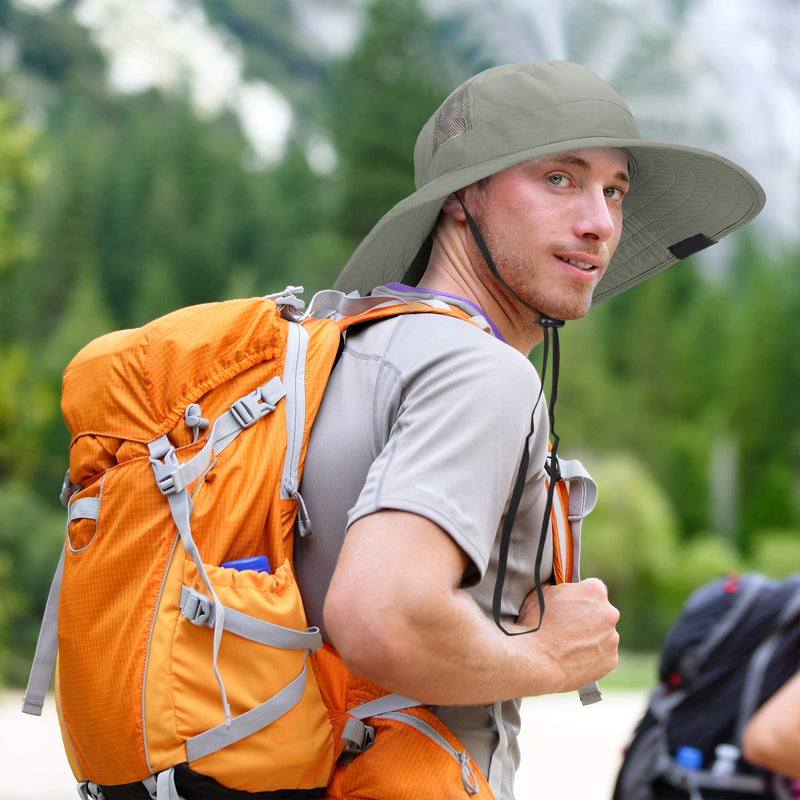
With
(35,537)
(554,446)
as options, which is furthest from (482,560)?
(35,537)

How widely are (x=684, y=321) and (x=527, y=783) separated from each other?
3058 cm

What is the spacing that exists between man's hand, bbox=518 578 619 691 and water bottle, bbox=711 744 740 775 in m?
1.30

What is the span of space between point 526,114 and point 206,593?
74cm

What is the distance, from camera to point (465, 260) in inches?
57.3

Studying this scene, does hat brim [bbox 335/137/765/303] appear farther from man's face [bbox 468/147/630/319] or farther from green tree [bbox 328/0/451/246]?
green tree [bbox 328/0/451/246]

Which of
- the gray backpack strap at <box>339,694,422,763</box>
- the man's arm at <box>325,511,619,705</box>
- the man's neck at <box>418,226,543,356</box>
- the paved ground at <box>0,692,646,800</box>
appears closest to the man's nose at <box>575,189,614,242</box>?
the man's neck at <box>418,226,543,356</box>

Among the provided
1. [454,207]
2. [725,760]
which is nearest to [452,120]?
[454,207]

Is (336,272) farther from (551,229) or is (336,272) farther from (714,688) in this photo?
(551,229)

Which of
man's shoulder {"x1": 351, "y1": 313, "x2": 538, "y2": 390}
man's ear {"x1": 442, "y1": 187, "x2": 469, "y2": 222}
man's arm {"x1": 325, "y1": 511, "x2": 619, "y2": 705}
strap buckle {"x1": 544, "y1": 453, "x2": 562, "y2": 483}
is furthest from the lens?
man's ear {"x1": 442, "y1": 187, "x2": 469, "y2": 222}

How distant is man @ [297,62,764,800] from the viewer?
104 cm

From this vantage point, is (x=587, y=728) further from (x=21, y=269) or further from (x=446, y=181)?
(x=21, y=269)

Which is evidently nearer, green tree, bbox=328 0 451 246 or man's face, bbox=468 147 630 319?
man's face, bbox=468 147 630 319

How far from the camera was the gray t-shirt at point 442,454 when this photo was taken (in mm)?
1062

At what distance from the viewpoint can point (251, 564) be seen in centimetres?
114
